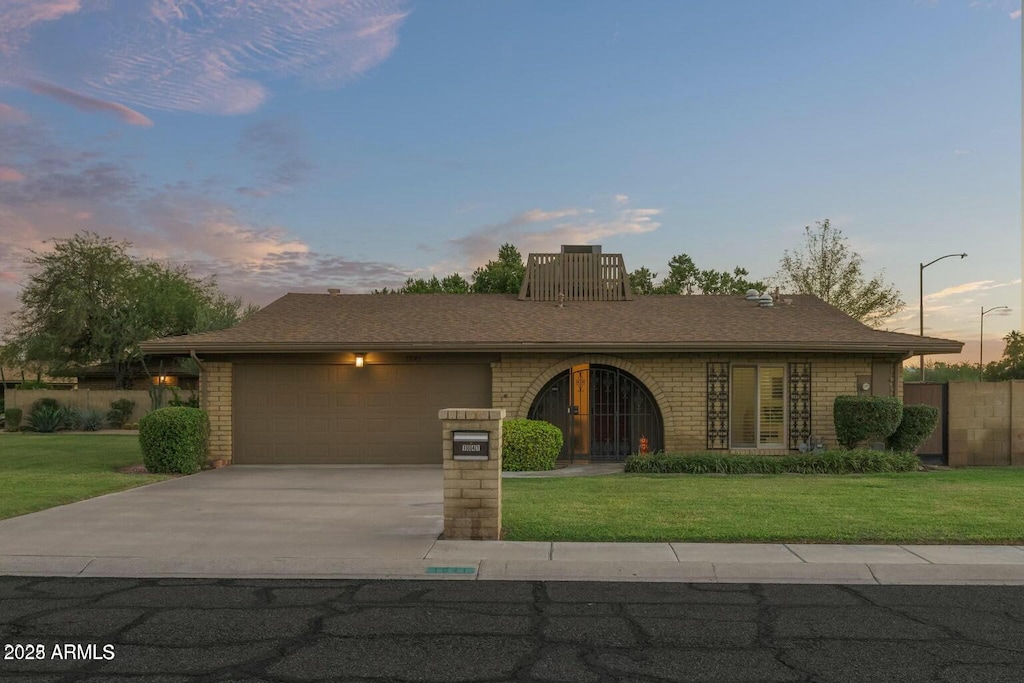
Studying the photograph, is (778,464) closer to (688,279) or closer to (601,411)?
(601,411)

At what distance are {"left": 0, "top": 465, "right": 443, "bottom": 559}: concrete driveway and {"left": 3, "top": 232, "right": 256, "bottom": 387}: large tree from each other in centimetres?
2747

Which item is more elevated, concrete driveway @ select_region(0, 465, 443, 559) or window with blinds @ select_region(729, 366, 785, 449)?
window with blinds @ select_region(729, 366, 785, 449)

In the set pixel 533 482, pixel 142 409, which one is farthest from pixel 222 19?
pixel 142 409

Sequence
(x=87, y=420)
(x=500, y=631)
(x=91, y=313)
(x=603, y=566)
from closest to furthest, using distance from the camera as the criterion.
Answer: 1. (x=500, y=631)
2. (x=603, y=566)
3. (x=87, y=420)
4. (x=91, y=313)

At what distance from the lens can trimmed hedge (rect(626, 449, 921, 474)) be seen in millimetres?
14930

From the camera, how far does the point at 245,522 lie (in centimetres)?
976

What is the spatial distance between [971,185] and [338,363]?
17814mm

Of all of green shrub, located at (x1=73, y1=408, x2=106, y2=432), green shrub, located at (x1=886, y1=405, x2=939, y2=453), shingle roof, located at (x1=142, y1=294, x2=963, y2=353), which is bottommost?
green shrub, located at (x1=73, y1=408, x2=106, y2=432)

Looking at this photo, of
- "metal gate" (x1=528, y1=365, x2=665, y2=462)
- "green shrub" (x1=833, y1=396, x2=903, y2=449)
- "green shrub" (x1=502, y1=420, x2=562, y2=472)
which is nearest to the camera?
"green shrub" (x1=502, y1=420, x2=562, y2=472)

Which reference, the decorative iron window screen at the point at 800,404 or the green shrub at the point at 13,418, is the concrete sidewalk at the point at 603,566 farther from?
the green shrub at the point at 13,418

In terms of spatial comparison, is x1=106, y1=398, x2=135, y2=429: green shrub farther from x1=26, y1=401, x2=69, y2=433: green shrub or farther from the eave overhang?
the eave overhang

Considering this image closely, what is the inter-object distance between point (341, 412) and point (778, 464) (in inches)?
361

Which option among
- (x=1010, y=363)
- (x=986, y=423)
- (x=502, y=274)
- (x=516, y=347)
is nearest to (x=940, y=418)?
(x=986, y=423)

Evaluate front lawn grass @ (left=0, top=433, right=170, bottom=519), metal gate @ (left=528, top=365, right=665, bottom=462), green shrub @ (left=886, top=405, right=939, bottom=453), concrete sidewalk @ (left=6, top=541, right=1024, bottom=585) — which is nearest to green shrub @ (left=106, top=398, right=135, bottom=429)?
front lawn grass @ (left=0, top=433, right=170, bottom=519)
